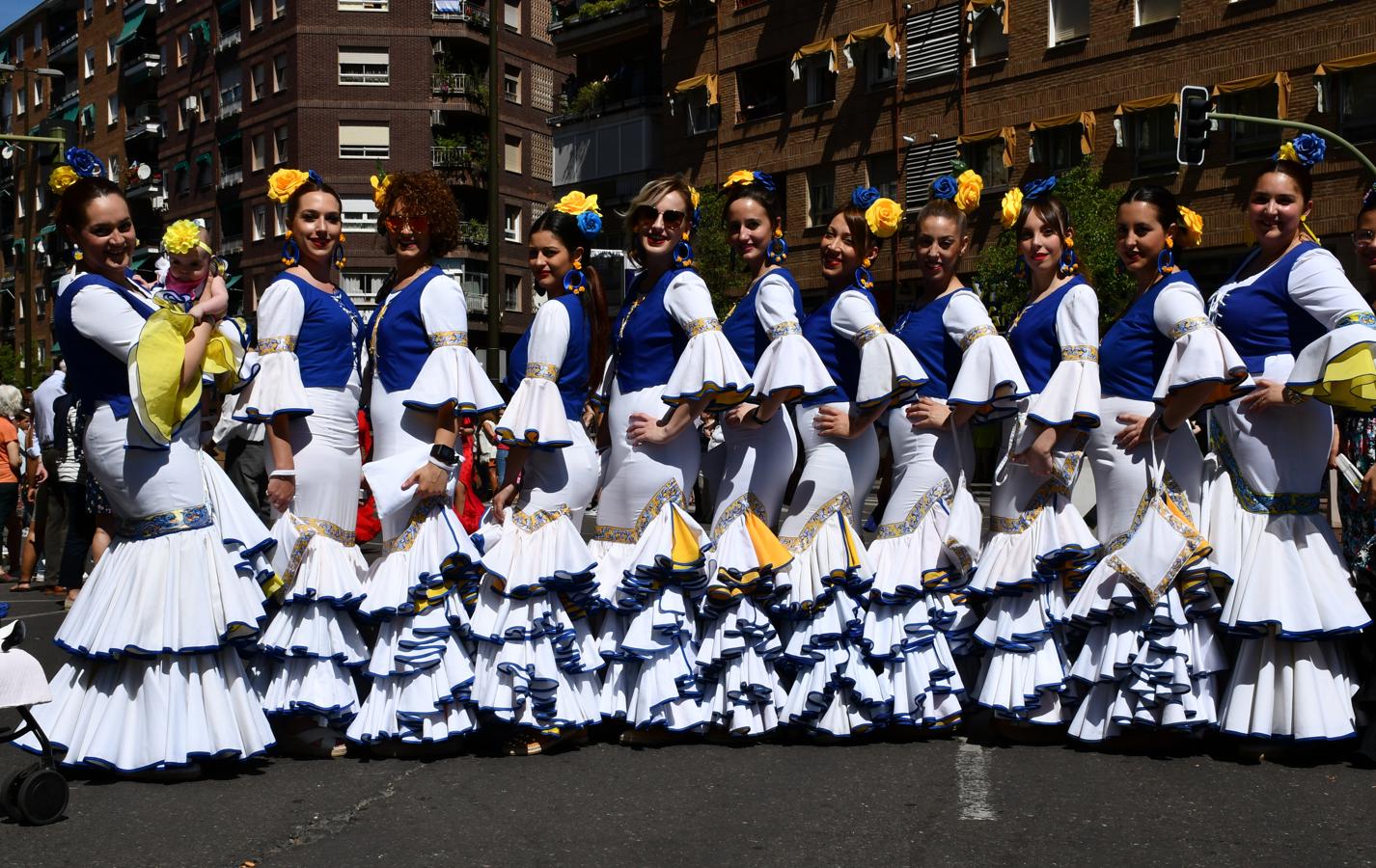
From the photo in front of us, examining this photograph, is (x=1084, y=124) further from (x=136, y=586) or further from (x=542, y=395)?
(x=136, y=586)

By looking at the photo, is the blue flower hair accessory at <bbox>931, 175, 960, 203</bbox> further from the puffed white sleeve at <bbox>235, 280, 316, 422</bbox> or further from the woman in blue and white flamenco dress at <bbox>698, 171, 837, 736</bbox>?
the puffed white sleeve at <bbox>235, 280, 316, 422</bbox>

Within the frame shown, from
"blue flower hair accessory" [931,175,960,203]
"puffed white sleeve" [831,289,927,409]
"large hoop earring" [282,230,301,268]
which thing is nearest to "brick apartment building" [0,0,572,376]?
"large hoop earring" [282,230,301,268]

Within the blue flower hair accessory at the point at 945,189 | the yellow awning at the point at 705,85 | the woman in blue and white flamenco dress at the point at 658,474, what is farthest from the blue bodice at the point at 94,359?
the yellow awning at the point at 705,85

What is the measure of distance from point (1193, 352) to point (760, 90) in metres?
35.6

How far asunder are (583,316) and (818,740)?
7.06ft

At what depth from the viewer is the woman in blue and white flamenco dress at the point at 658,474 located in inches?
241

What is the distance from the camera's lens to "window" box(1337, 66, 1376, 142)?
2700 cm

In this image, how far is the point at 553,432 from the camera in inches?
242

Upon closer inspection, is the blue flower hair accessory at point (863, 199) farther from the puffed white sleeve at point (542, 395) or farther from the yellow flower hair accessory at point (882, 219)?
the puffed white sleeve at point (542, 395)

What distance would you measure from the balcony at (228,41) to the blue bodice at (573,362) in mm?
60540

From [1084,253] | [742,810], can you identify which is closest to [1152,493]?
[742,810]

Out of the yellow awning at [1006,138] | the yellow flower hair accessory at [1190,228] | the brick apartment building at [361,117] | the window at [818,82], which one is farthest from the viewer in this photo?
the brick apartment building at [361,117]

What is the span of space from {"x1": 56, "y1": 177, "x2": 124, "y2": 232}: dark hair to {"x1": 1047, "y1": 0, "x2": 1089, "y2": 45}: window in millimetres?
29406

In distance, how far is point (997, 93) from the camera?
33.8 meters
